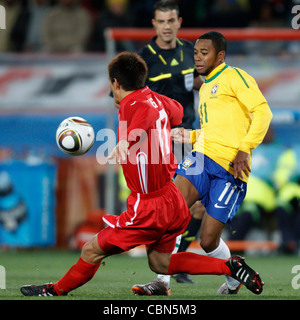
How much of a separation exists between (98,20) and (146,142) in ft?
23.5

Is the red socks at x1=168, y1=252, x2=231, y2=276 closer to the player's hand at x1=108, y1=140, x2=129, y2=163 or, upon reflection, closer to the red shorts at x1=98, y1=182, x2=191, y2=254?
the red shorts at x1=98, y1=182, x2=191, y2=254

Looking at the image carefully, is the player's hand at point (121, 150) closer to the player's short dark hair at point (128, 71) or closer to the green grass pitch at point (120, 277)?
the player's short dark hair at point (128, 71)

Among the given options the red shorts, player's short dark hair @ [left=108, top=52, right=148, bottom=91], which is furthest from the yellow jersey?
player's short dark hair @ [left=108, top=52, right=148, bottom=91]

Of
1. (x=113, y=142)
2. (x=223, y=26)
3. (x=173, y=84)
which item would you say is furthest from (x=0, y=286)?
(x=223, y=26)

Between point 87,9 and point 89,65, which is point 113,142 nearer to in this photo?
point 89,65

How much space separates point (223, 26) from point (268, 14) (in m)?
0.81

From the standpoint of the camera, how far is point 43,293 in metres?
5.44

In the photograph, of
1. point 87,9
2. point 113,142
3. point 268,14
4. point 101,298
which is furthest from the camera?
point 87,9

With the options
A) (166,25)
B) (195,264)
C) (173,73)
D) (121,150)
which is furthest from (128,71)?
(166,25)

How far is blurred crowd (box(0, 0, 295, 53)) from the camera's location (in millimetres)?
11969

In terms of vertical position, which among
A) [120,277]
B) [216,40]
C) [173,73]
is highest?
[216,40]

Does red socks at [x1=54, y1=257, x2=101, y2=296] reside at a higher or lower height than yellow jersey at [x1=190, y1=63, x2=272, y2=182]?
lower

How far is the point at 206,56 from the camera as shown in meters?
6.04

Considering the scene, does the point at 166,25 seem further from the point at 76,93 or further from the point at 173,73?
the point at 76,93
